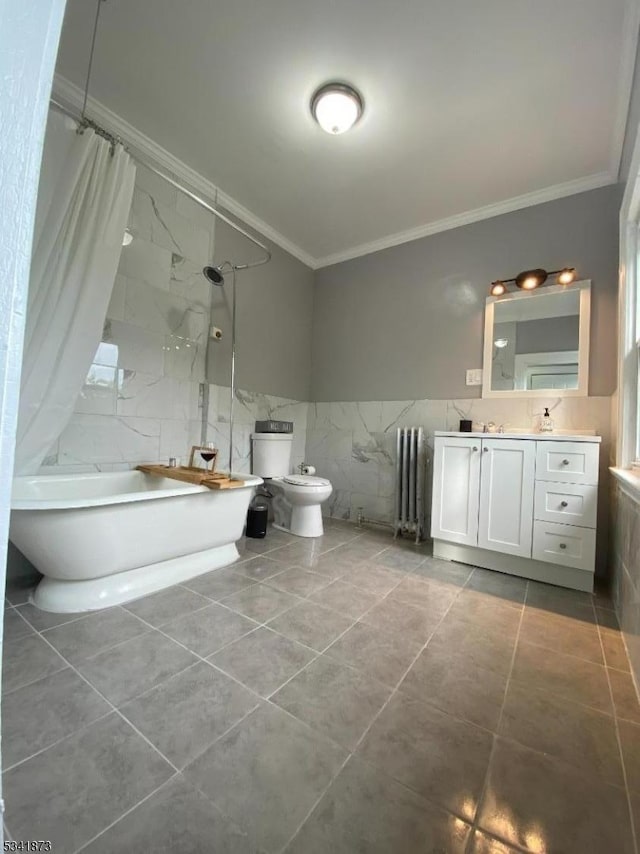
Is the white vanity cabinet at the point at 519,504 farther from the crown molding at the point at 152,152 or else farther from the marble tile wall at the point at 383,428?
the crown molding at the point at 152,152

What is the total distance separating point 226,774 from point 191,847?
0.14 meters

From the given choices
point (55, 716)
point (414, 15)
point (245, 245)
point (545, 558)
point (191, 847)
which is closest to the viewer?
point (191, 847)

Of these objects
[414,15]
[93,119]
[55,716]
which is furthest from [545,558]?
[93,119]

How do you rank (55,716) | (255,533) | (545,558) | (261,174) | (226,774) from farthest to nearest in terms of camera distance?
→ (255,533) → (261,174) → (545,558) → (55,716) → (226,774)

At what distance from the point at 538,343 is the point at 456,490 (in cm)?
120

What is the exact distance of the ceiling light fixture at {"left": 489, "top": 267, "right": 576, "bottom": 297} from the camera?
2227mm

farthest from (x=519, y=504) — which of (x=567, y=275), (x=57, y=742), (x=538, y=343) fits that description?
(x=57, y=742)

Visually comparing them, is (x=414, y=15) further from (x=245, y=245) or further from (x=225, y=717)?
(x=225, y=717)

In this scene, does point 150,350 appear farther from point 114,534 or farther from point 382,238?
point 382,238

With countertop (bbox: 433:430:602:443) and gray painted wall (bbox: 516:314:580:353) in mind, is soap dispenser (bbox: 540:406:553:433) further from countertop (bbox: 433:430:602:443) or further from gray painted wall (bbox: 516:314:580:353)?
gray painted wall (bbox: 516:314:580:353)

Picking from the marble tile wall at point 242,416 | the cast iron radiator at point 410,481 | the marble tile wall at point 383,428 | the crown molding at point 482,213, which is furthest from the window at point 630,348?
the marble tile wall at point 242,416

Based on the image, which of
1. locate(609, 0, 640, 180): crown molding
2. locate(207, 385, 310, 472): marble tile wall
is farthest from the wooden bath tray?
locate(609, 0, 640, 180): crown molding

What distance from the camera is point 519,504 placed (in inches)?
79.0

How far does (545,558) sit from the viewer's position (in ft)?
6.29
